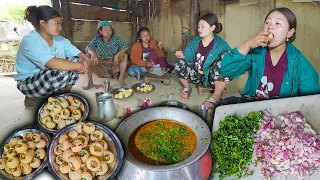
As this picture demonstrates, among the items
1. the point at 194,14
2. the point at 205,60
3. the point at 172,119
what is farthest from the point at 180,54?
the point at 172,119

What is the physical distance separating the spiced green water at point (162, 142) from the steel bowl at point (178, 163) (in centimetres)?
4

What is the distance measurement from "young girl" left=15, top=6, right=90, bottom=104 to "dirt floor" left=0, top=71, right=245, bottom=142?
0.07 meters

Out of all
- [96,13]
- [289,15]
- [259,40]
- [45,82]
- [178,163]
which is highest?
[96,13]

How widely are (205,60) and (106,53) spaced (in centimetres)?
83

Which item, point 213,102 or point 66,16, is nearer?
point 66,16

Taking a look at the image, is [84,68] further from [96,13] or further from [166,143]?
[166,143]

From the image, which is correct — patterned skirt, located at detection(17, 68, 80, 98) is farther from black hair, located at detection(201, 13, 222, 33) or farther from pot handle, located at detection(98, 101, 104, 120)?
black hair, located at detection(201, 13, 222, 33)

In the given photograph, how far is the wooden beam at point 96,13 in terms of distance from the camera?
1.67 meters

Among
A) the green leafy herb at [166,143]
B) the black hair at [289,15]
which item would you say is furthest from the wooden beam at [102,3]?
the black hair at [289,15]

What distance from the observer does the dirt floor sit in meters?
1.70

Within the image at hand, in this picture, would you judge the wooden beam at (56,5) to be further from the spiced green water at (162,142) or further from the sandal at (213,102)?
the sandal at (213,102)

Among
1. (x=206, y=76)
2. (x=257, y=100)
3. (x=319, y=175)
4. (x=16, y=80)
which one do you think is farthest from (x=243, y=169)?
(x=16, y=80)

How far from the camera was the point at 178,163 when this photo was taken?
1249mm

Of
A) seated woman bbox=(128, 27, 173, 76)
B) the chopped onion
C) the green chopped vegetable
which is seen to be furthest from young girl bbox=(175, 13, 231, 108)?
the chopped onion
